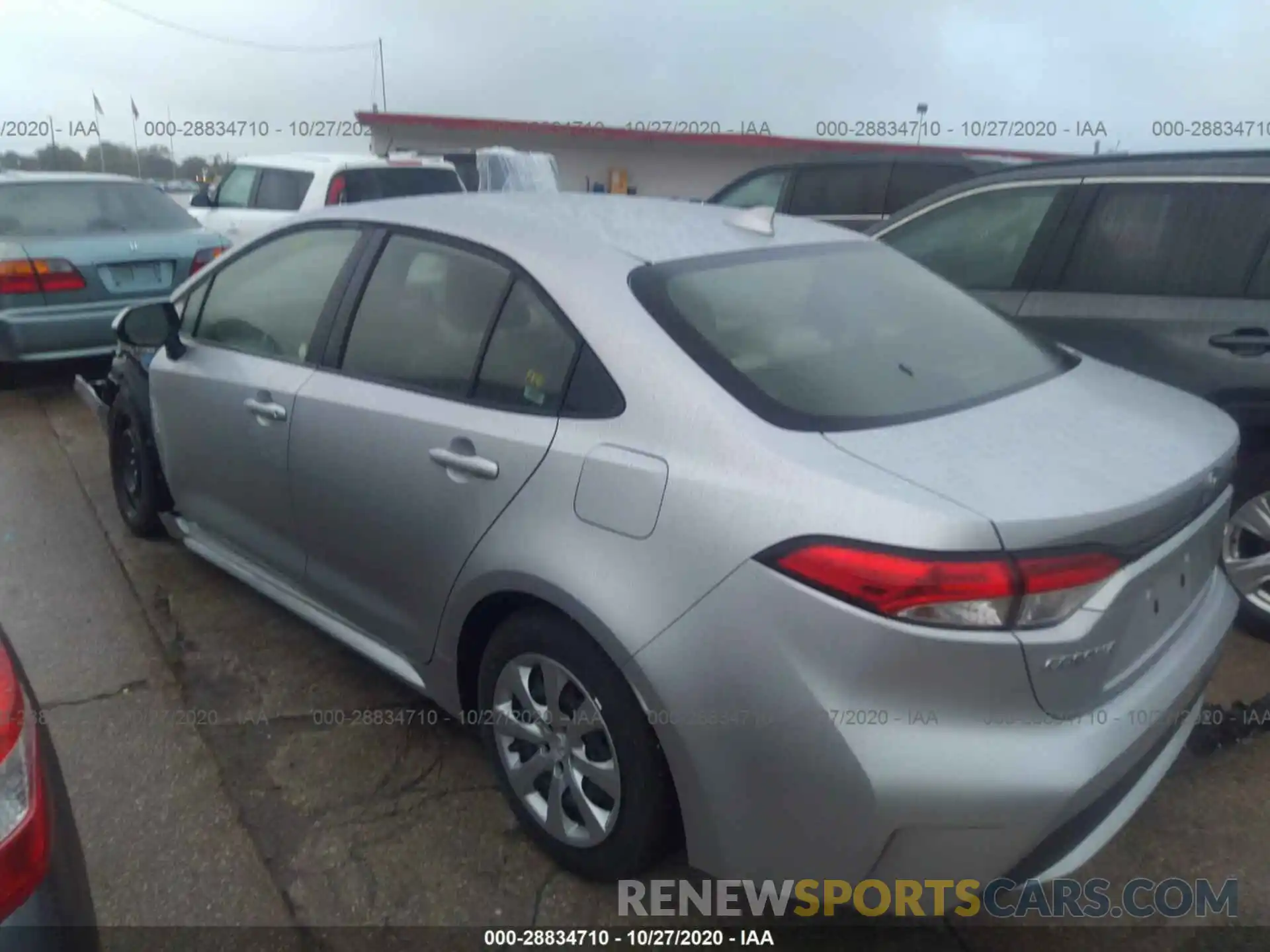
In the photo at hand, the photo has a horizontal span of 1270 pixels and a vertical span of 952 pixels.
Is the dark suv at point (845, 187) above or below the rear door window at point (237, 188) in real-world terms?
above

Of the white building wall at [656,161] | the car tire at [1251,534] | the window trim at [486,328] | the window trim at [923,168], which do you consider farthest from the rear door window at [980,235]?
the white building wall at [656,161]

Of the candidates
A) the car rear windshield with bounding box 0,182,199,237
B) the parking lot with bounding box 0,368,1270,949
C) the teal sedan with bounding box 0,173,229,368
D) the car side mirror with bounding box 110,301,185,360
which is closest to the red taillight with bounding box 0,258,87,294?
the teal sedan with bounding box 0,173,229,368

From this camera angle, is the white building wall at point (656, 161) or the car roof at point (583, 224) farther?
the white building wall at point (656, 161)

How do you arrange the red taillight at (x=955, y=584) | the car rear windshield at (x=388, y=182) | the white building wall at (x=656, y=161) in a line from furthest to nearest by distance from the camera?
the white building wall at (x=656, y=161) → the car rear windshield at (x=388, y=182) → the red taillight at (x=955, y=584)

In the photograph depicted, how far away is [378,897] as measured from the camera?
236 cm

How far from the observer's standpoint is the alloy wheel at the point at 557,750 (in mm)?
2197

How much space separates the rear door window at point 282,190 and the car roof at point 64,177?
1.78 m

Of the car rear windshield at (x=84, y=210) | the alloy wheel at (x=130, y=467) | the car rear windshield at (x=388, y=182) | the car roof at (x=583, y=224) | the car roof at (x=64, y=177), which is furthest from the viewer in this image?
the car rear windshield at (x=388, y=182)

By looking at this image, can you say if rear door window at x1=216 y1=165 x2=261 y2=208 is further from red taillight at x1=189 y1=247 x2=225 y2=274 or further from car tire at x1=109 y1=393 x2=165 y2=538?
car tire at x1=109 y1=393 x2=165 y2=538

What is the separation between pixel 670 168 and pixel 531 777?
77.1 feet

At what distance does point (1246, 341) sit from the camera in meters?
3.35

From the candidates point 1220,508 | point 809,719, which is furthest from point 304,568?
point 1220,508

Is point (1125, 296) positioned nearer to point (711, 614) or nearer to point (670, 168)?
point (711, 614)

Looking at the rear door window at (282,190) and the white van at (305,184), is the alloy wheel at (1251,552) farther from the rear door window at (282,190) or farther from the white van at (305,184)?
the rear door window at (282,190)
